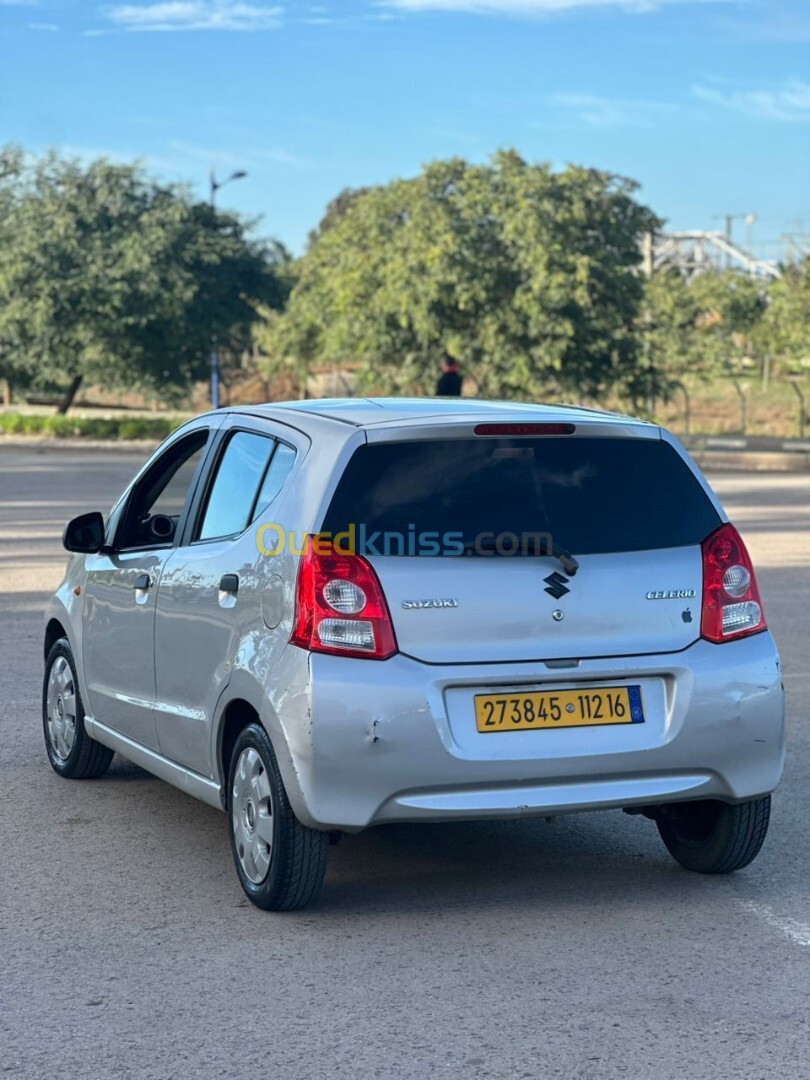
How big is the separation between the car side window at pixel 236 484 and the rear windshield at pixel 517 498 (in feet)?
2.17

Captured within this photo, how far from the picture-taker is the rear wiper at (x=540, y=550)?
536 centimetres

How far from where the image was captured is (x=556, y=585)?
211 inches

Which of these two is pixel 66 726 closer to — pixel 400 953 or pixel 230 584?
pixel 230 584

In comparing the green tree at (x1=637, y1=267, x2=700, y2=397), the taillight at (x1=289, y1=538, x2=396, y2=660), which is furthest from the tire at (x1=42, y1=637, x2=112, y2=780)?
the green tree at (x1=637, y1=267, x2=700, y2=397)

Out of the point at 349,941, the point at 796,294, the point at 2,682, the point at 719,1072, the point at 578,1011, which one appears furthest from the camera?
the point at 796,294

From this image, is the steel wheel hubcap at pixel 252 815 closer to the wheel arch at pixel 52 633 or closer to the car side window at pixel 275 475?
the car side window at pixel 275 475

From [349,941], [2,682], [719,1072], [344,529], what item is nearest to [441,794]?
[349,941]

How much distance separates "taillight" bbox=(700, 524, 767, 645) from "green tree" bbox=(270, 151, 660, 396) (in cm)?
3900

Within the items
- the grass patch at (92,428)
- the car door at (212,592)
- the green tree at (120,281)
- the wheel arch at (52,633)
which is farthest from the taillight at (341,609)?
the green tree at (120,281)

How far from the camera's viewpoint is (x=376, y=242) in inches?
1991

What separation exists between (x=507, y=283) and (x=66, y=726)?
39571 millimetres

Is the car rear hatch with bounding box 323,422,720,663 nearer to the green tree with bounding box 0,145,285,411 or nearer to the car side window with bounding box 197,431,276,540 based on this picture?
the car side window with bounding box 197,431,276,540

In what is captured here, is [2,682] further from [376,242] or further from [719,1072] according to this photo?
[376,242]

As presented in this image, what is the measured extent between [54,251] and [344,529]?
4692 cm
